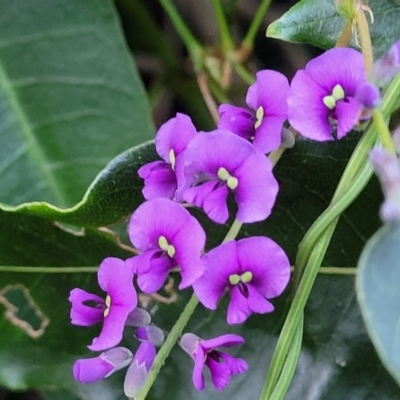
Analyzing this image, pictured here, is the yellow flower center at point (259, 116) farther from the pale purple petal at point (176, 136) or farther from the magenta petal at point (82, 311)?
the magenta petal at point (82, 311)

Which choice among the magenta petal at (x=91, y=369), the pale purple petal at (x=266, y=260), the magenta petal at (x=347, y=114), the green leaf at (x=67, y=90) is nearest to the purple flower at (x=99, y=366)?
the magenta petal at (x=91, y=369)

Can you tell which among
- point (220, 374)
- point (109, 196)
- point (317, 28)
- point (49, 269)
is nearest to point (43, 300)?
point (49, 269)

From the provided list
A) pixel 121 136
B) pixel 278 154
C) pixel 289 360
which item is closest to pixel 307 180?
pixel 278 154

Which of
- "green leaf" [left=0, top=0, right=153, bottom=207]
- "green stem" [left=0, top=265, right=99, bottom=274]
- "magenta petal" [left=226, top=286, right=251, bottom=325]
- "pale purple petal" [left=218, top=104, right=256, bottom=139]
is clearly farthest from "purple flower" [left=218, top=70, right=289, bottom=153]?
"green leaf" [left=0, top=0, right=153, bottom=207]

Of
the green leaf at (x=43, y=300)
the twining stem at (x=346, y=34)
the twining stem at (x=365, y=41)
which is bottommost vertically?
the green leaf at (x=43, y=300)

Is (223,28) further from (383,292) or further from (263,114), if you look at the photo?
(383,292)
